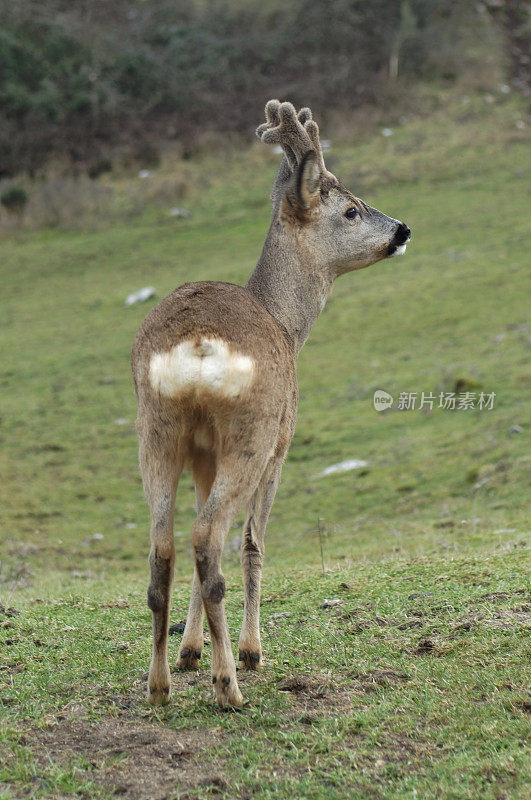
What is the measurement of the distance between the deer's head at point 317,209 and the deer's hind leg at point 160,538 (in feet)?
6.96

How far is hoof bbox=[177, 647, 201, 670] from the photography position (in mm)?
5281

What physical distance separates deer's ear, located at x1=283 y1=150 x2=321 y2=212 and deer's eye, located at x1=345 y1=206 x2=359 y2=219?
303 mm

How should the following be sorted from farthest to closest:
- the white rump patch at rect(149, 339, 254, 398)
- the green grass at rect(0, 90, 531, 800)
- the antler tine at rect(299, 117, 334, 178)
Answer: the antler tine at rect(299, 117, 334, 178) < the white rump patch at rect(149, 339, 254, 398) < the green grass at rect(0, 90, 531, 800)

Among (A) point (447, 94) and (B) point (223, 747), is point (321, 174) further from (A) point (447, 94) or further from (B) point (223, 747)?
(A) point (447, 94)

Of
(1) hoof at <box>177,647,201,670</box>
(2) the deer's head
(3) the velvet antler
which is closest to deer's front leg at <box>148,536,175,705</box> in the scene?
(1) hoof at <box>177,647,201,670</box>

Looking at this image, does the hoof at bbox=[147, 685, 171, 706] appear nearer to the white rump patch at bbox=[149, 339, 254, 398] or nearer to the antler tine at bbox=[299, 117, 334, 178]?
the white rump patch at bbox=[149, 339, 254, 398]

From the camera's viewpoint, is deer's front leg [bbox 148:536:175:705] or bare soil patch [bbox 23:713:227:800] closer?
bare soil patch [bbox 23:713:227:800]

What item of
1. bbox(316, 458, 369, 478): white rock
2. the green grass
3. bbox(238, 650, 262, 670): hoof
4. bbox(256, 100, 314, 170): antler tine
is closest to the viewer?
the green grass

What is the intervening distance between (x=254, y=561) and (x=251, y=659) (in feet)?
1.96

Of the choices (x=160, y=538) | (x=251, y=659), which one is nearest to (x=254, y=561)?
(x=251, y=659)

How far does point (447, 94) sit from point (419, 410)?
21.1 metres

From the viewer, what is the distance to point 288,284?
594 cm

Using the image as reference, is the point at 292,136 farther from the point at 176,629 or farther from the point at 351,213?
the point at 176,629

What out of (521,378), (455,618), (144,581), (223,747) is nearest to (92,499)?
(144,581)
